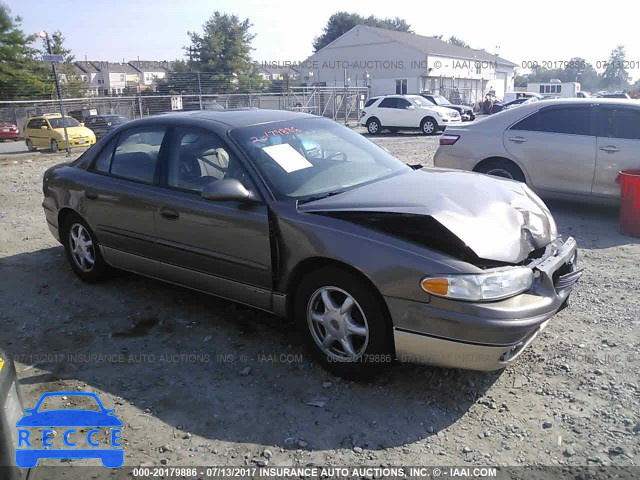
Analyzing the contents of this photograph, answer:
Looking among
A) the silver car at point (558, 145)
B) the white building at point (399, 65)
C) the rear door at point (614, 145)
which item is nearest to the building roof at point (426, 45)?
the white building at point (399, 65)

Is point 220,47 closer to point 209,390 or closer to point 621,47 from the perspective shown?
point 209,390

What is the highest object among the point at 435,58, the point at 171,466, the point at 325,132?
the point at 435,58

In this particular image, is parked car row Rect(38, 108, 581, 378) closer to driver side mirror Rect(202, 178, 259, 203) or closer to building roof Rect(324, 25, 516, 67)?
driver side mirror Rect(202, 178, 259, 203)

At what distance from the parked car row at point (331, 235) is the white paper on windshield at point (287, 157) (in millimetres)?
13

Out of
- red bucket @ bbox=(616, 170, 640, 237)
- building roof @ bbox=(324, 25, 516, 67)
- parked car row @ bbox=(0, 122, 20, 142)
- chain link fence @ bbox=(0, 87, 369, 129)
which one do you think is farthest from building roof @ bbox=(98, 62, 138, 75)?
red bucket @ bbox=(616, 170, 640, 237)

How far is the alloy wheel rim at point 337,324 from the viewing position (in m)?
3.29

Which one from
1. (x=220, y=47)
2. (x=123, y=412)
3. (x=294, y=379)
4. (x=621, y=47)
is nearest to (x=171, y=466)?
(x=123, y=412)

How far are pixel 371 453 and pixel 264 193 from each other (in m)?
1.75

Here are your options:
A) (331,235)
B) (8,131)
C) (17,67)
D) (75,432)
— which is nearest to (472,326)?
(331,235)

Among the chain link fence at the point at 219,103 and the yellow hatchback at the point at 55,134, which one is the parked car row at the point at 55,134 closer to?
the yellow hatchback at the point at 55,134

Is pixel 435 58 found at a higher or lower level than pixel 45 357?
higher

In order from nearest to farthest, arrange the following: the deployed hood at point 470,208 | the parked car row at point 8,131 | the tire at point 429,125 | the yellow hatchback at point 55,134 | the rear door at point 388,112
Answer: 1. the deployed hood at point 470,208
2. the yellow hatchback at point 55,134
3. the tire at point 429,125
4. the rear door at point 388,112
5. the parked car row at point 8,131

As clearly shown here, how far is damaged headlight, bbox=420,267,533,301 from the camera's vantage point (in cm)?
292

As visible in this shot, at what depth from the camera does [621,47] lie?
10319cm
